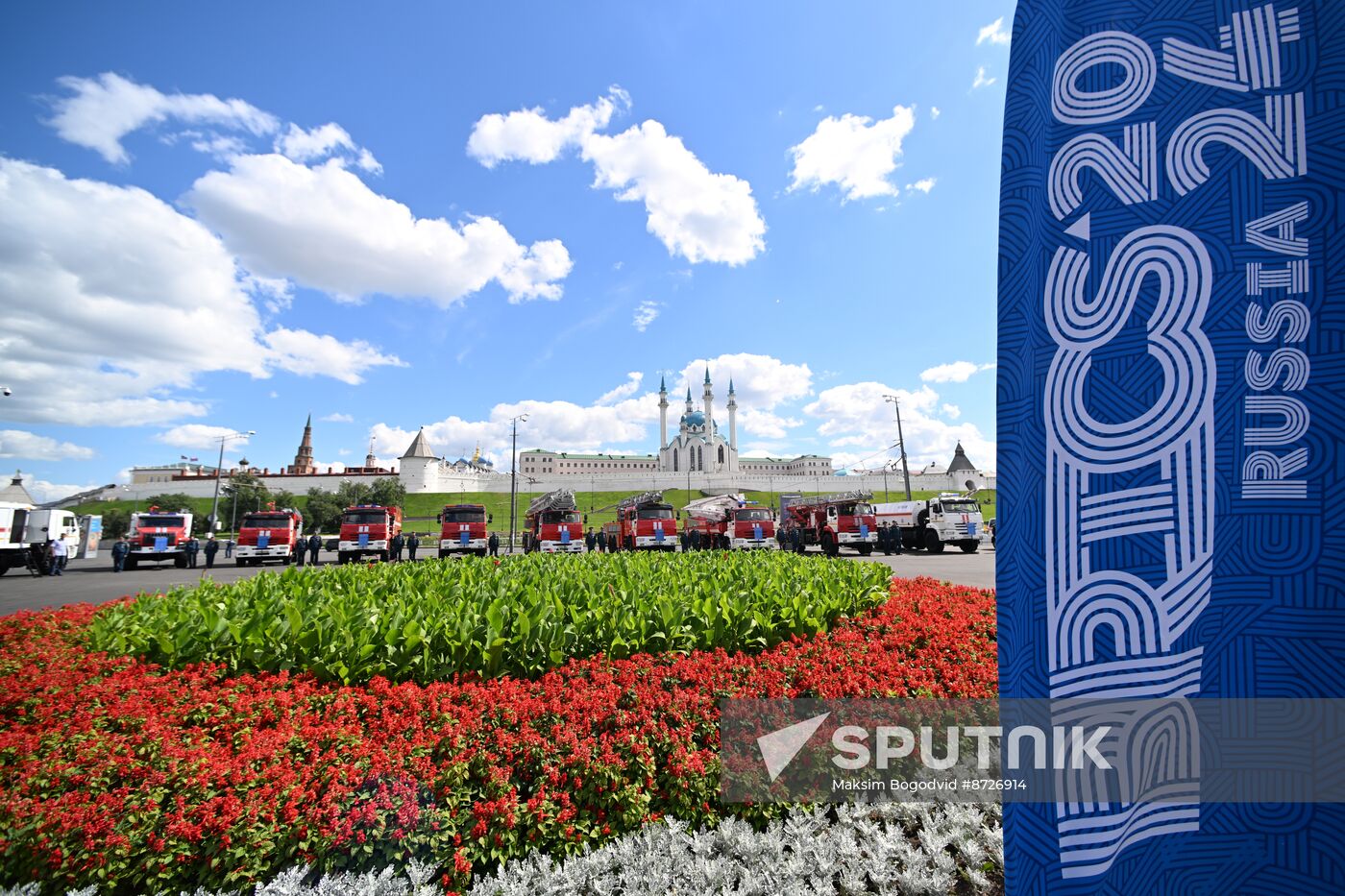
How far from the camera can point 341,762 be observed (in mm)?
3131

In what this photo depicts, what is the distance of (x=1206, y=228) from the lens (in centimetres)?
135

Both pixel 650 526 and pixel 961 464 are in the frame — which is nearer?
pixel 650 526

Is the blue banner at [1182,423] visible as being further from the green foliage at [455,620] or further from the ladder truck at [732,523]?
the ladder truck at [732,523]

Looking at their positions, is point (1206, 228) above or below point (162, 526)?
above

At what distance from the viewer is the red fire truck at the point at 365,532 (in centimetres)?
2719

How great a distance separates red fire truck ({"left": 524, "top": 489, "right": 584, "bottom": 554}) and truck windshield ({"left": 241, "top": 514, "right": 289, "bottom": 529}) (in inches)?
428

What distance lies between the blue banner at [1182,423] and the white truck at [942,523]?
96.2 feet

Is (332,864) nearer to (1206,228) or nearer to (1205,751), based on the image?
(1205,751)

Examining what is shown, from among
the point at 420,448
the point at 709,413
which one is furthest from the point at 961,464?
the point at 420,448

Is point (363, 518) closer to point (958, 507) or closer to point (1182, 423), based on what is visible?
point (958, 507)

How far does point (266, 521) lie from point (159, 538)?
4.31 metres

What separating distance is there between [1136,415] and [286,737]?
161 inches

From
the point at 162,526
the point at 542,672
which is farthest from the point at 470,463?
the point at 542,672

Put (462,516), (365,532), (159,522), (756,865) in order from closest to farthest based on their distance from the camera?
(756,865), (159,522), (365,532), (462,516)
